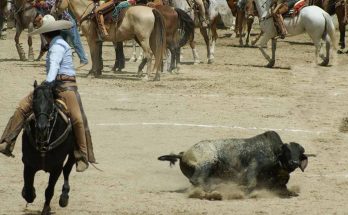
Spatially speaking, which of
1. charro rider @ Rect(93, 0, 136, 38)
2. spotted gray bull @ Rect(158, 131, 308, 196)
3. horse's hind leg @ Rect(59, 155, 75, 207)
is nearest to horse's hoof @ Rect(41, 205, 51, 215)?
horse's hind leg @ Rect(59, 155, 75, 207)

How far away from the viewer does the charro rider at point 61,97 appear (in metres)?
9.96

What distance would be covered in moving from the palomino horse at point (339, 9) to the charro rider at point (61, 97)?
20.6 meters

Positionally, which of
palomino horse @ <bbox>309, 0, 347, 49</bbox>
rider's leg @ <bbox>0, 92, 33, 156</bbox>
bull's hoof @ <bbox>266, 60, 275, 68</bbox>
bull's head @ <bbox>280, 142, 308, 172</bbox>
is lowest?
bull's hoof @ <bbox>266, 60, 275, 68</bbox>

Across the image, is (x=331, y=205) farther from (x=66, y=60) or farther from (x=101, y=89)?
(x=101, y=89)

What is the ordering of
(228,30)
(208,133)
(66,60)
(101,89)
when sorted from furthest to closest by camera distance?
(228,30) → (101,89) → (208,133) → (66,60)

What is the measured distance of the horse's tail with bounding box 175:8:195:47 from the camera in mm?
23031

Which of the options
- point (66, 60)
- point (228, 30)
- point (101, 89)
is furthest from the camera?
point (228, 30)

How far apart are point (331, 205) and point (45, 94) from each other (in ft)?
11.3

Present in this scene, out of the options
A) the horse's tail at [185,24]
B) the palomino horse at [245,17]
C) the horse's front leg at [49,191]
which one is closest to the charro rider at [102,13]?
the horse's tail at [185,24]

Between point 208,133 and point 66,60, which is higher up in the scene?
point 66,60

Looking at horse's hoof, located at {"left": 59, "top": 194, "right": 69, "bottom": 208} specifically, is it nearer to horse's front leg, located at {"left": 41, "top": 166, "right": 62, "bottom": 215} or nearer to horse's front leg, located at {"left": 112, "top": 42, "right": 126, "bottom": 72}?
horse's front leg, located at {"left": 41, "top": 166, "right": 62, "bottom": 215}

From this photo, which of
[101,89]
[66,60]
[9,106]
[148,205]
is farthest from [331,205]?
[101,89]

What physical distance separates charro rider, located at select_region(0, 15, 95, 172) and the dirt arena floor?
2.23ft

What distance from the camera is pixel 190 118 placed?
16.9 m
